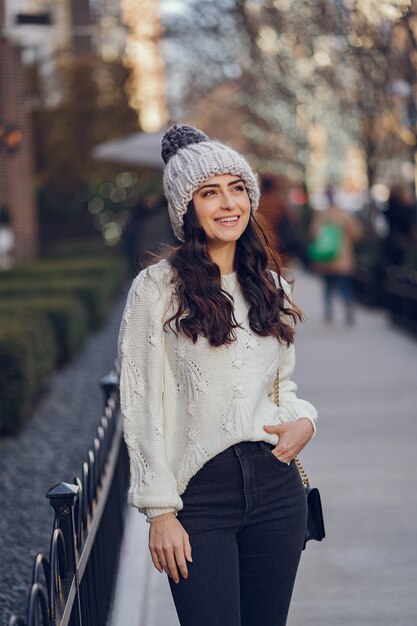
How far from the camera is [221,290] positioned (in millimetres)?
3094

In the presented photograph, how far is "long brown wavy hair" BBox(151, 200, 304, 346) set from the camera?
301 centimetres

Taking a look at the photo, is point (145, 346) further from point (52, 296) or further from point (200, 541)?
point (52, 296)

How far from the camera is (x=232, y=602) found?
9.71ft

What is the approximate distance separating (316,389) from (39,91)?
18245 millimetres

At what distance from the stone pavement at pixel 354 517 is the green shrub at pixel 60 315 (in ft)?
7.58

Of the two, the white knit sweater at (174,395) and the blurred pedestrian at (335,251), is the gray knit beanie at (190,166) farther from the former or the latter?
the blurred pedestrian at (335,251)

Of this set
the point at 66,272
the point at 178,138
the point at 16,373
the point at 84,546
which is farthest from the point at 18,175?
the point at 178,138

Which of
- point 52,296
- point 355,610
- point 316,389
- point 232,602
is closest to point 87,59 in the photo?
point 52,296

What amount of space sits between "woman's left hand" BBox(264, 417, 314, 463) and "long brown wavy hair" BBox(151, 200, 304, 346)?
0.76 feet

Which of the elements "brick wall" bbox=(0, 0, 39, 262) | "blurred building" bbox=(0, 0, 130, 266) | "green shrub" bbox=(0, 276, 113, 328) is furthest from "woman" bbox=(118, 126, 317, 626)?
"brick wall" bbox=(0, 0, 39, 262)

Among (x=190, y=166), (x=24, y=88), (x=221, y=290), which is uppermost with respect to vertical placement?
(x=24, y=88)

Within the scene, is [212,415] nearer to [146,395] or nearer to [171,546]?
[146,395]

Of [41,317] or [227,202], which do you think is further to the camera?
[41,317]

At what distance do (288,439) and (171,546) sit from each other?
416mm
